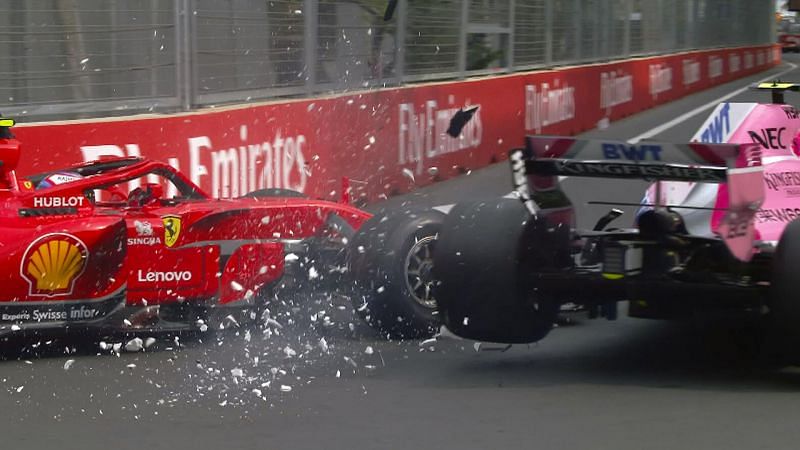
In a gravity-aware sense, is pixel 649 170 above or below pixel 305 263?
above

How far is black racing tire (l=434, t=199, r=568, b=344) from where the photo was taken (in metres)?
6.75

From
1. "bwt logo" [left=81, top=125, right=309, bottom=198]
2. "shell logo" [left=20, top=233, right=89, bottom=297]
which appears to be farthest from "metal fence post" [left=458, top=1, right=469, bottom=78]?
"shell logo" [left=20, top=233, right=89, bottom=297]

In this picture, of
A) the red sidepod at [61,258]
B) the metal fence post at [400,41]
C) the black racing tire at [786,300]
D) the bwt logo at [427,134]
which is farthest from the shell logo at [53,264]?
the metal fence post at [400,41]

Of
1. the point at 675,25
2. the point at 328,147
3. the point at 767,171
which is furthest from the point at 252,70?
the point at 675,25

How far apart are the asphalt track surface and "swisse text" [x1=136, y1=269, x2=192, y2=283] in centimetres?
38

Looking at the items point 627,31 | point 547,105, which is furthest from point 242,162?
point 627,31

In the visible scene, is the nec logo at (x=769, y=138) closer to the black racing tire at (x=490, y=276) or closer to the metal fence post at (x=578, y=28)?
the black racing tire at (x=490, y=276)

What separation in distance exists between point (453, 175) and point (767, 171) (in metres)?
9.38

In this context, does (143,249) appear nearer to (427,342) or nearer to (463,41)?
(427,342)

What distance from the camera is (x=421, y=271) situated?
7.79 meters

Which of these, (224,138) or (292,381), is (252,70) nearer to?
(224,138)

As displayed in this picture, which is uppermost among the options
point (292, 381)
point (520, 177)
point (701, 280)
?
point (520, 177)

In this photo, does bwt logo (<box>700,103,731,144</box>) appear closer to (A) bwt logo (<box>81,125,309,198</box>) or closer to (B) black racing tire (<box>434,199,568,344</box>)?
(B) black racing tire (<box>434,199,568,344</box>)

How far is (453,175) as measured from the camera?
1670 cm
